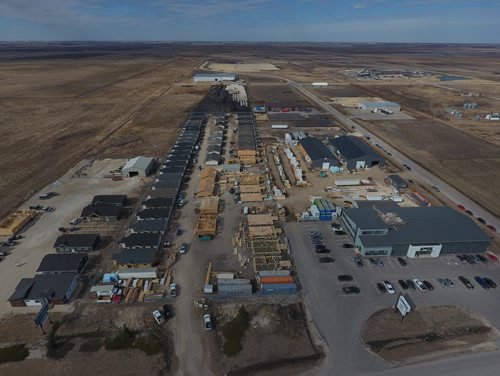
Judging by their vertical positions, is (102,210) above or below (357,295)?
above

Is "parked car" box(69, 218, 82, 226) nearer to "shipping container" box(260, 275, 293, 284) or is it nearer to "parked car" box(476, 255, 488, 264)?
"shipping container" box(260, 275, 293, 284)

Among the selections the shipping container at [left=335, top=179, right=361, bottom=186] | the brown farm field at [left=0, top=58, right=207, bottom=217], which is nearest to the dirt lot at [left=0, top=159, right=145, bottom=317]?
the brown farm field at [left=0, top=58, right=207, bottom=217]

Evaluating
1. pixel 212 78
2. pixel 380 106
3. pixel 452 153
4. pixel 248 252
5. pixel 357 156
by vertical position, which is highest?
pixel 212 78

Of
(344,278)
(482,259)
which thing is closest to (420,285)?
(344,278)

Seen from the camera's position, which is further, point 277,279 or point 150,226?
point 150,226

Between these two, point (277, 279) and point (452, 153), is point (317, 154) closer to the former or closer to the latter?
point (452, 153)

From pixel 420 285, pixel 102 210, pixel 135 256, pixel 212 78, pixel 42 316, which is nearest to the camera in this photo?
pixel 42 316

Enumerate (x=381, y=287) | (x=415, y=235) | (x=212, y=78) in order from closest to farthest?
(x=381, y=287) < (x=415, y=235) < (x=212, y=78)
